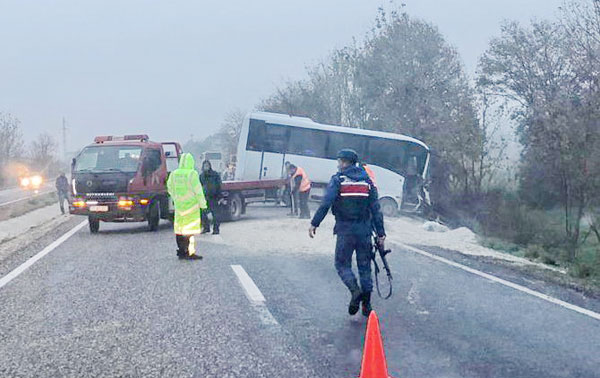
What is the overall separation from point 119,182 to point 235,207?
487 centimetres

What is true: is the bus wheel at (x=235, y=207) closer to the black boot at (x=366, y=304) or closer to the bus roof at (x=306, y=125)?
the bus roof at (x=306, y=125)

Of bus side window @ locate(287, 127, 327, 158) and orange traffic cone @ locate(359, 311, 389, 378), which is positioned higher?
bus side window @ locate(287, 127, 327, 158)

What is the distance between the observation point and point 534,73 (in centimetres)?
3519

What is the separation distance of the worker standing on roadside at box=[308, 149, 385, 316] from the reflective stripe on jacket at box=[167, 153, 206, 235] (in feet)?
14.5

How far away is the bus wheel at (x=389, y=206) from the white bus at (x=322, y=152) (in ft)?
1.86

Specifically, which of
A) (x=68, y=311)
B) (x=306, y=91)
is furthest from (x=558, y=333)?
(x=306, y=91)

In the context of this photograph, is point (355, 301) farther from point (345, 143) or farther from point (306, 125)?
point (306, 125)

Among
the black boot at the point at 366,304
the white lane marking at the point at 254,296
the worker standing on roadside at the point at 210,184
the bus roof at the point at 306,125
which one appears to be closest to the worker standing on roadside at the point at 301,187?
the worker standing on roadside at the point at 210,184

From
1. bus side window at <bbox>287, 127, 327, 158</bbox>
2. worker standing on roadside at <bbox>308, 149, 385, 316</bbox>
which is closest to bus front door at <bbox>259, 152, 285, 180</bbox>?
bus side window at <bbox>287, 127, 327, 158</bbox>

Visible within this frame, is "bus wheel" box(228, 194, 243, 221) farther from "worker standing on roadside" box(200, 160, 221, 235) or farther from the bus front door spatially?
the bus front door

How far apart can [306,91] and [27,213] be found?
1100 inches

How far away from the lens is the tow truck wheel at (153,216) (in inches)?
667

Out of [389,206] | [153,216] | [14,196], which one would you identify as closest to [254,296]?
[153,216]

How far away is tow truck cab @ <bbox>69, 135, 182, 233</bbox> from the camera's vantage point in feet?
54.1
